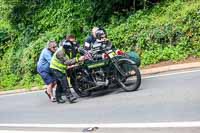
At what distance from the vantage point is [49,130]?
10.1 meters

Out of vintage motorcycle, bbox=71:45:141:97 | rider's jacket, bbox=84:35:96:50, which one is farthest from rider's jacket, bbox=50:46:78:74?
rider's jacket, bbox=84:35:96:50

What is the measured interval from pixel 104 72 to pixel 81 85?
87 centimetres

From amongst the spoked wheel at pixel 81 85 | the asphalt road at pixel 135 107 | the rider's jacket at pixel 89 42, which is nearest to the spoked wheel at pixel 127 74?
the asphalt road at pixel 135 107

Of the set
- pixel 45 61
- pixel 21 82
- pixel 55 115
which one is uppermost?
pixel 45 61

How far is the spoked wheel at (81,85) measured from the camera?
12.9 meters

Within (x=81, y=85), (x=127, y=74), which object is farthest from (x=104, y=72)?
(x=81, y=85)

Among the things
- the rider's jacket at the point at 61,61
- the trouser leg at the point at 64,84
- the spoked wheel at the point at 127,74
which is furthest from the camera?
the rider's jacket at the point at 61,61

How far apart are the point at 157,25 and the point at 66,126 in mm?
7802

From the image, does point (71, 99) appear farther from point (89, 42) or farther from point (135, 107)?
point (135, 107)

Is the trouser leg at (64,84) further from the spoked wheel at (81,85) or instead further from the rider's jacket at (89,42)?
the rider's jacket at (89,42)

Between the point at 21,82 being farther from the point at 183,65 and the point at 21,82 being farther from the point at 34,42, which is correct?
the point at 183,65

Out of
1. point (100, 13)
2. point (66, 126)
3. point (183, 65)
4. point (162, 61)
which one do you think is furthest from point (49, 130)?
point (100, 13)

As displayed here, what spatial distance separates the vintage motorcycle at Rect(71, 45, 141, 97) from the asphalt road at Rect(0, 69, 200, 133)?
265 mm

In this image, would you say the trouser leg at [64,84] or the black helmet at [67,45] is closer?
the trouser leg at [64,84]
